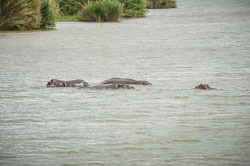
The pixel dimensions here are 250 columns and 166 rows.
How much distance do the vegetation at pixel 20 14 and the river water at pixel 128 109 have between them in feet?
15.9

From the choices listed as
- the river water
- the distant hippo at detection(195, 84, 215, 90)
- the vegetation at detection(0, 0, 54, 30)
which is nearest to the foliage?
the vegetation at detection(0, 0, 54, 30)

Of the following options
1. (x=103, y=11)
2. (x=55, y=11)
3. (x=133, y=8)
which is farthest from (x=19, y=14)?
(x=133, y=8)

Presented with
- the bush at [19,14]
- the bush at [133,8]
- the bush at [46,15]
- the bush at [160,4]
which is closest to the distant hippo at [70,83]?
the bush at [19,14]

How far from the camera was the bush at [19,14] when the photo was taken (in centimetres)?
1551

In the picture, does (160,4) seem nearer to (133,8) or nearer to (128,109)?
(133,8)

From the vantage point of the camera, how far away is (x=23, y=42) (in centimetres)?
1266

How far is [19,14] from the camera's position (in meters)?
15.8

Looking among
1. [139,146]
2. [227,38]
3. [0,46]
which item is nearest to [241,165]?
[139,146]

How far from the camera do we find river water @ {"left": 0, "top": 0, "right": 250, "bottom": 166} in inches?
142

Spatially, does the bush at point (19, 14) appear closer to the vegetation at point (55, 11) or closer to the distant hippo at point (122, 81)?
the vegetation at point (55, 11)

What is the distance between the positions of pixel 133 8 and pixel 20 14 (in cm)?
919

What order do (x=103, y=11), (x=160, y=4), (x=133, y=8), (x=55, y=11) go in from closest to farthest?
1. (x=103, y=11)
2. (x=55, y=11)
3. (x=133, y=8)
4. (x=160, y=4)

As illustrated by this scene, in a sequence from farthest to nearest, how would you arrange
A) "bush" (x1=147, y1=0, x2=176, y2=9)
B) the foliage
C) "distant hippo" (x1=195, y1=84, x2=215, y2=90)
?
"bush" (x1=147, y1=0, x2=176, y2=9), the foliage, "distant hippo" (x1=195, y1=84, x2=215, y2=90)

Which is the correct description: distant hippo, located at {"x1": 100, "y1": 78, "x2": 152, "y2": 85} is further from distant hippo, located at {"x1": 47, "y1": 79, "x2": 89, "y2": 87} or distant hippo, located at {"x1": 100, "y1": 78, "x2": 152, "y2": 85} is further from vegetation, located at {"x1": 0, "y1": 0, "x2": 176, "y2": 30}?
vegetation, located at {"x1": 0, "y1": 0, "x2": 176, "y2": 30}
